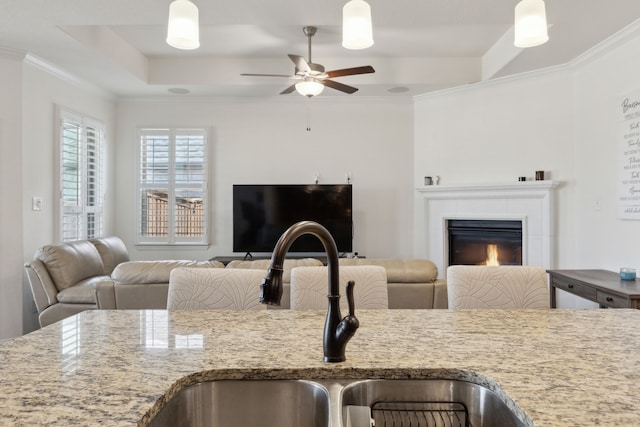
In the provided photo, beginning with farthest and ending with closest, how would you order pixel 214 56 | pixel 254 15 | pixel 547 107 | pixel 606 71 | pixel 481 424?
pixel 214 56
pixel 547 107
pixel 606 71
pixel 254 15
pixel 481 424

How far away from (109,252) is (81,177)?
983mm

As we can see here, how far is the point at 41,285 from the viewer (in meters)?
3.50

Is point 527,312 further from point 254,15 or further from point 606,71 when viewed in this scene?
point 606,71

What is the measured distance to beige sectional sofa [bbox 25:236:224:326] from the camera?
2.66m

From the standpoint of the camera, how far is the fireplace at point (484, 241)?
489 centimetres

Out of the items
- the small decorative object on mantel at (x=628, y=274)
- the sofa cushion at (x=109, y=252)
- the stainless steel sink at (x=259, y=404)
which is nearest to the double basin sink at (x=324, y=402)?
the stainless steel sink at (x=259, y=404)

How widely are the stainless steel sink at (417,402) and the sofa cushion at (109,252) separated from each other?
4.15 meters

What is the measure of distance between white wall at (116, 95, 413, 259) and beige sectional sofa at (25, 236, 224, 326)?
132 centimetres

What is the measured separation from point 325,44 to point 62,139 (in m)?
2.95

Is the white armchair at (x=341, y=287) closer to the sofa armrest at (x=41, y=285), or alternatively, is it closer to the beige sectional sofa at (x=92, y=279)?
the beige sectional sofa at (x=92, y=279)

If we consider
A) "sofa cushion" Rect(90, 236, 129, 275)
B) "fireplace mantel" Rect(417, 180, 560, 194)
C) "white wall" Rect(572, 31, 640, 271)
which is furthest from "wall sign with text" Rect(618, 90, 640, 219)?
"sofa cushion" Rect(90, 236, 129, 275)

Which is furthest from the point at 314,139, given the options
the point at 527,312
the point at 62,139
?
the point at 527,312

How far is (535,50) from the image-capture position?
12.8 ft

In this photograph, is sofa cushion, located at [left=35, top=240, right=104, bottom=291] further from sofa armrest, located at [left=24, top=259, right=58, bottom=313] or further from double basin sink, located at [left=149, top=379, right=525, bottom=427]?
double basin sink, located at [left=149, top=379, right=525, bottom=427]
